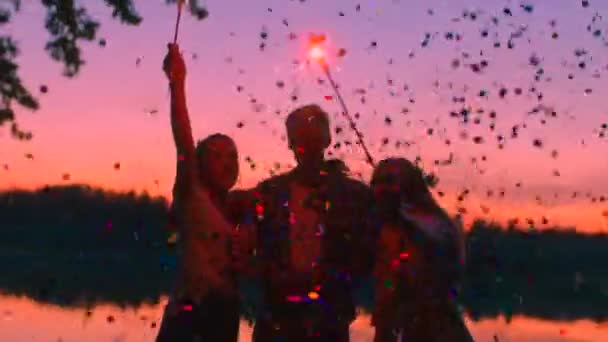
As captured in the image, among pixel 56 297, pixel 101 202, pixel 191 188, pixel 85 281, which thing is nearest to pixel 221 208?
pixel 191 188

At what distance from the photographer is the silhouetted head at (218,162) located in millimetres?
8258

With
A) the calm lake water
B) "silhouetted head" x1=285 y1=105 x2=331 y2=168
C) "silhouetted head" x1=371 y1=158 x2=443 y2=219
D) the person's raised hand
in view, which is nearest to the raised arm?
the person's raised hand

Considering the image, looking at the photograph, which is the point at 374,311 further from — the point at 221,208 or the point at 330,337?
the point at 221,208

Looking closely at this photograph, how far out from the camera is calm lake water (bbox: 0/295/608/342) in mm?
19891

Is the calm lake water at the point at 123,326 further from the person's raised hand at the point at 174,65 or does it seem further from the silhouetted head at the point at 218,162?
the silhouetted head at the point at 218,162

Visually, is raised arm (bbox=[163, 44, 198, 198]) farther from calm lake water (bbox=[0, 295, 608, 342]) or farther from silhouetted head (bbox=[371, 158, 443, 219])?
calm lake water (bbox=[0, 295, 608, 342])

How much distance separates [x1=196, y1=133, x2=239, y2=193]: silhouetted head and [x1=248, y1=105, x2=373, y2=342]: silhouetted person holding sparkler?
20.4 inches

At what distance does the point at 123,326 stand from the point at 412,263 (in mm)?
13903

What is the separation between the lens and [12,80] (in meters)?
16.8

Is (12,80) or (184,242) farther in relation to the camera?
(12,80)

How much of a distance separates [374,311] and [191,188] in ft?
5.11

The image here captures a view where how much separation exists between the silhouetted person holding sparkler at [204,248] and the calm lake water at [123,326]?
1053 cm

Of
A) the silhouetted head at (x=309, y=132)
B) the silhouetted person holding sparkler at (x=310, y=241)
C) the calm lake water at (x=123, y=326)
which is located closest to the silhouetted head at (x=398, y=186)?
the silhouetted person holding sparkler at (x=310, y=241)

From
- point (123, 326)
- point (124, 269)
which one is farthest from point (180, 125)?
point (124, 269)
